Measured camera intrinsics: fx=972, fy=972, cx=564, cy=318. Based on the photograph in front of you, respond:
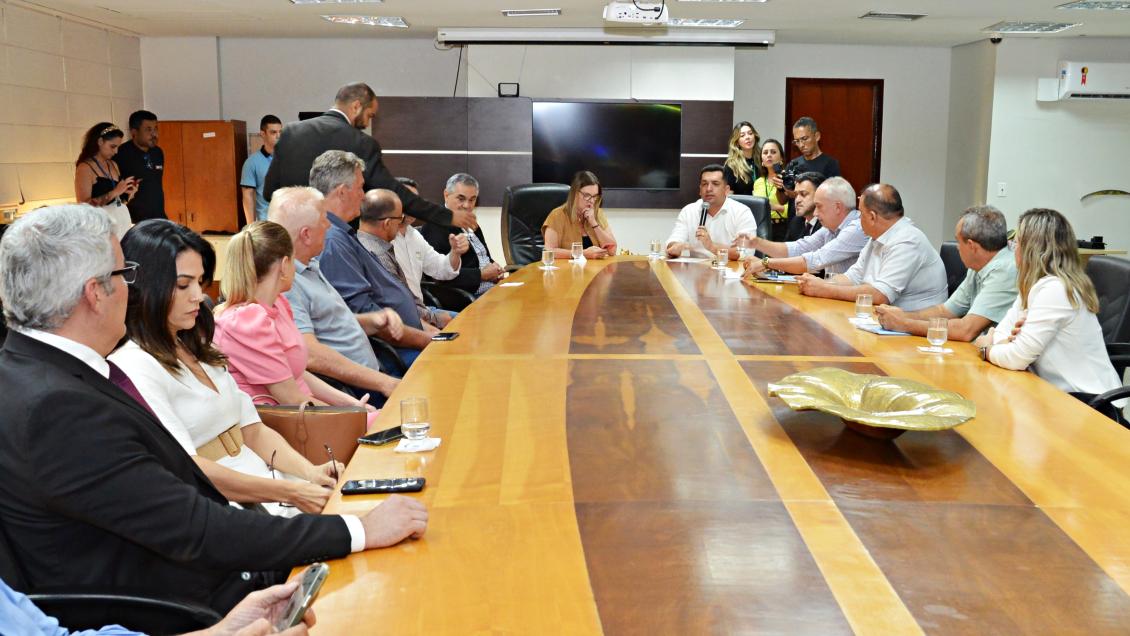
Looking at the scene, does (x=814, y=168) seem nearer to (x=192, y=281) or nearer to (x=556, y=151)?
(x=556, y=151)

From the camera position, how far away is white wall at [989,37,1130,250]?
9438mm

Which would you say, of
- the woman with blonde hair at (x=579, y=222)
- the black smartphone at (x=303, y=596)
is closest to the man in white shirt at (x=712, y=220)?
the woman with blonde hair at (x=579, y=222)

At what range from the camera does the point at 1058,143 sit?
9.59 meters

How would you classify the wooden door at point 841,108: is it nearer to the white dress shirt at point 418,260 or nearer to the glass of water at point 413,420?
the white dress shirt at point 418,260

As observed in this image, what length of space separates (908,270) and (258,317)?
284cm

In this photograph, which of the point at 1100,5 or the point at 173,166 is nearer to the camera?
the point at 1100,5

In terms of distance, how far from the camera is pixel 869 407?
223 cm

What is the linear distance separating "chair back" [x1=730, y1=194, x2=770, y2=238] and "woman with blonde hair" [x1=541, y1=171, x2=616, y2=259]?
0.95 meters

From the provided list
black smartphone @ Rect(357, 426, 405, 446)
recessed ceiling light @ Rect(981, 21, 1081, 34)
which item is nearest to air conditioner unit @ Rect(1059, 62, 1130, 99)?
recessed ceiling light @ Rect(981, 21, 1081, 34)

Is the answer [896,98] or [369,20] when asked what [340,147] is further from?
[896,98]

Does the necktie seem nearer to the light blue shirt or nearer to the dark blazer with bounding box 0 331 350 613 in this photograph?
the dark blazer with bounding box 0 331 350 613

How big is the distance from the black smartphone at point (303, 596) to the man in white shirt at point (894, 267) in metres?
3.27

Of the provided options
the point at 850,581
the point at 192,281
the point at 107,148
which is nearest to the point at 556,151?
the point at 107,148

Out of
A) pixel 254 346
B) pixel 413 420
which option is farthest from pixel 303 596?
pixel 254 346
